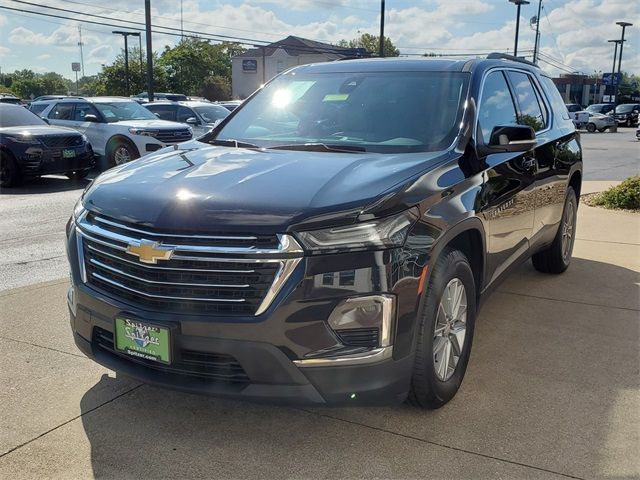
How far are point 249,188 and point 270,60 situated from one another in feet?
255

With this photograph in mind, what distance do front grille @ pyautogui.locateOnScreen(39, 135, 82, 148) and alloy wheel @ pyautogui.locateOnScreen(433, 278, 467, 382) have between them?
36.4ft

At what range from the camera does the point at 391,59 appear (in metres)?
4.61

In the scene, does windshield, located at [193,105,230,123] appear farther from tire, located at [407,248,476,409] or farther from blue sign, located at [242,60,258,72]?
blue sign, located at [242,60,258,72]

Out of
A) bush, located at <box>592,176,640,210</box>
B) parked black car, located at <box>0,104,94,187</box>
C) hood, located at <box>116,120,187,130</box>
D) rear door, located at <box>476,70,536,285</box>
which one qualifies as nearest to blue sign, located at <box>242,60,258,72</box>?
hood, located at <box>116,120,187,130</box>

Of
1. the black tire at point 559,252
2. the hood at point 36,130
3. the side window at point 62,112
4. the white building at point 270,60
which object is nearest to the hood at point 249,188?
the black tire at point 559,252

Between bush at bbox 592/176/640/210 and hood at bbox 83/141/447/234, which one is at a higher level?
hood at bbox 83/141/447/234

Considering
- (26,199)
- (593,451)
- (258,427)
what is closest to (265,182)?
(258,427)

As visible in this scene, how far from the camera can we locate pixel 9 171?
12180mm

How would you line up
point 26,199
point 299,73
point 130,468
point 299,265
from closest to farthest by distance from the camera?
point 299,265 → point 130,468 → point 299,73 → point 26,199

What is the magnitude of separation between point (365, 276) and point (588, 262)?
468 cm

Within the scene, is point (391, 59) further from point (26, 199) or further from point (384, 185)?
point (26, 199)

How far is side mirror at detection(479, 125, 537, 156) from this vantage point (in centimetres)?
377

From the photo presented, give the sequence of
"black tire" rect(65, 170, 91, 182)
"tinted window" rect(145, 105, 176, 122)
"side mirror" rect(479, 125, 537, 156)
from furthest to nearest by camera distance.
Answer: "tinted window" rect(145, 105, 176, 122) → "black tire" rect(65, 170, 91, 182) → "side mirror" rect(479, 125, 537, 156)

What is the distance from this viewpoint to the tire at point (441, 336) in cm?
297
